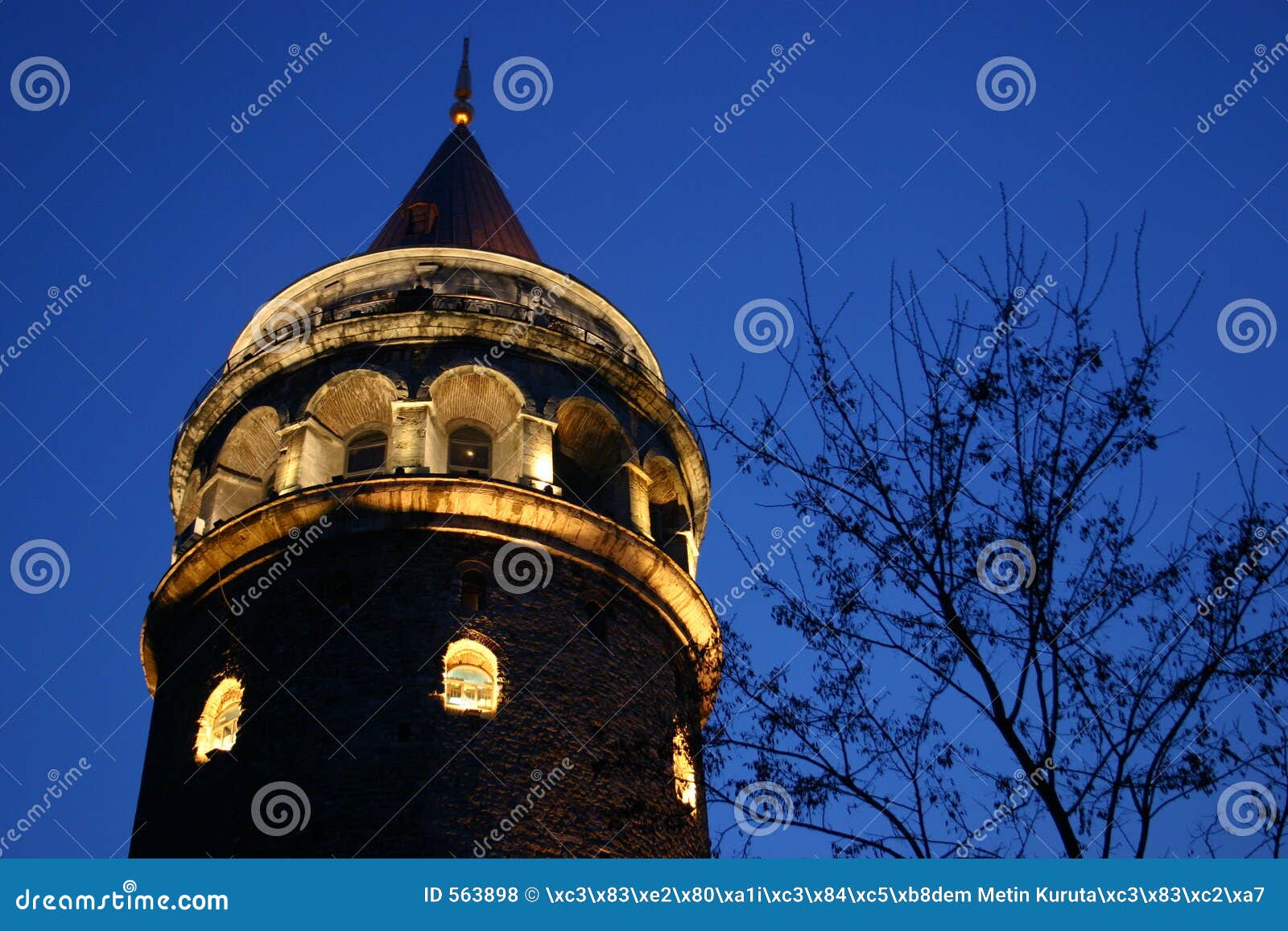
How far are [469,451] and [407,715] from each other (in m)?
7.02

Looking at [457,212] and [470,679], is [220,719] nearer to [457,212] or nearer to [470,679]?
[470,679]

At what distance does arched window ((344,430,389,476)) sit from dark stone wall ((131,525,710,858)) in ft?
9.13

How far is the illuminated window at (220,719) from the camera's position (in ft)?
78.5

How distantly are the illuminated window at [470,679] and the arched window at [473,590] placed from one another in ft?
2.60

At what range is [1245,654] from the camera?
1379 centimetres

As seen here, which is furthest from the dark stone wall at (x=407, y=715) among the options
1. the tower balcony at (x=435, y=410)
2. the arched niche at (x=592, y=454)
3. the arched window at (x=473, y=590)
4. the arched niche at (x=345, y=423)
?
the arched niche at (x=592, y=454)

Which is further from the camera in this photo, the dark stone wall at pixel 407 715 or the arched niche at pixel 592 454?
the arched niche at pixel 592 454

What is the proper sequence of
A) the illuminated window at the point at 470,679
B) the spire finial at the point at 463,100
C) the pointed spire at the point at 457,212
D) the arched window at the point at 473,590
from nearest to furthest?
the illuminated window at the point at 470,679, the arched window at the point at 473,590, the pointed spire at the point at 457,212, the spire finial at the point at 463,100

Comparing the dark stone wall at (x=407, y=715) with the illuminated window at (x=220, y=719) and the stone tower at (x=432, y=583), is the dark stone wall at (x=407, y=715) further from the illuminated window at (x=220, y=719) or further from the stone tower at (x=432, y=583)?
the illuminated window at (x=220, y=719)

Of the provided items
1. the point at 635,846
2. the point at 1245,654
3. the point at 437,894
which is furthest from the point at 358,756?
the point at 1245,654

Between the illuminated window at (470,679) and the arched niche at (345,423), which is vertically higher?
the arched niche at (345,423)

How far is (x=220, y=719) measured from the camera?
2434 centimetres

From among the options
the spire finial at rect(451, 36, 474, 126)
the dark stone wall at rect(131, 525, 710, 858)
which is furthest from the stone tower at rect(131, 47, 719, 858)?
the spire finial at rect(451, 36, 474, 126)

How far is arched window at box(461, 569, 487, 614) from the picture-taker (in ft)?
79.9
